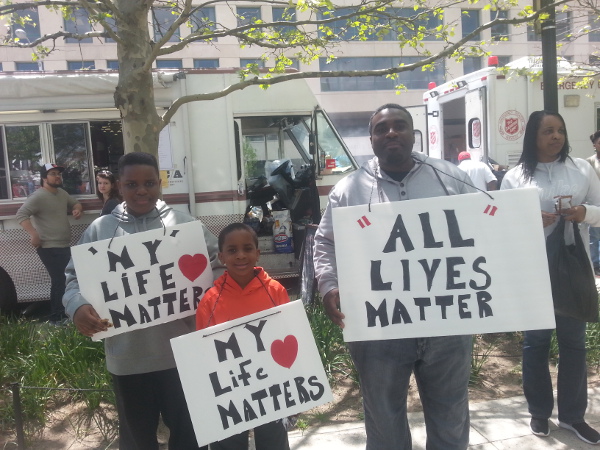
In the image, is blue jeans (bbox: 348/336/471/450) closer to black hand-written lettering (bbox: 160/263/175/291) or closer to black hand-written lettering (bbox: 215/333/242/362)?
black hand-written lettering (bbox: 215/333/242/362)

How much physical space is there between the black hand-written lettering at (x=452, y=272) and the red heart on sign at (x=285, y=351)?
0.75 meters

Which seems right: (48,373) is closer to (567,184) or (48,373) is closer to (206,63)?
(567,184)

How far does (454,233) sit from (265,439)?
1303mm

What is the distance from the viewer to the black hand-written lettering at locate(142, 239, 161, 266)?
2.60 metres

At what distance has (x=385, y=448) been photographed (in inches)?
100

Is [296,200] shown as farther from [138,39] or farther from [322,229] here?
[322,229]

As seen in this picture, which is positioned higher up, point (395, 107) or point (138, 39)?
point (138, 39)

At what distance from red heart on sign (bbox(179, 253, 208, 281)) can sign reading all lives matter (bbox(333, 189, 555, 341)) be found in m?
0.70

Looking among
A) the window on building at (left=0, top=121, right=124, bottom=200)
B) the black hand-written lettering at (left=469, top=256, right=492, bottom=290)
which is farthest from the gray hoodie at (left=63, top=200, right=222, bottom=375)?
the window on building at (left=0, top=121, right=124, bottom=200)

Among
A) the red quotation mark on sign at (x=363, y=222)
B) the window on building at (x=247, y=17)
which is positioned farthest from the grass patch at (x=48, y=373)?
the window on building at (x=247, y=17)

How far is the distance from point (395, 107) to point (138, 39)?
2427 mm

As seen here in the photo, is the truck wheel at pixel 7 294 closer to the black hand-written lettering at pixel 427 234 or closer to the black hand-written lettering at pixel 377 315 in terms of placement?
the black hand-written lettering at pixel 377 315

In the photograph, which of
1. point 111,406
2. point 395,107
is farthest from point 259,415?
point 111,406

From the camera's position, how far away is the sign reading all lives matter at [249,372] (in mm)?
2402
